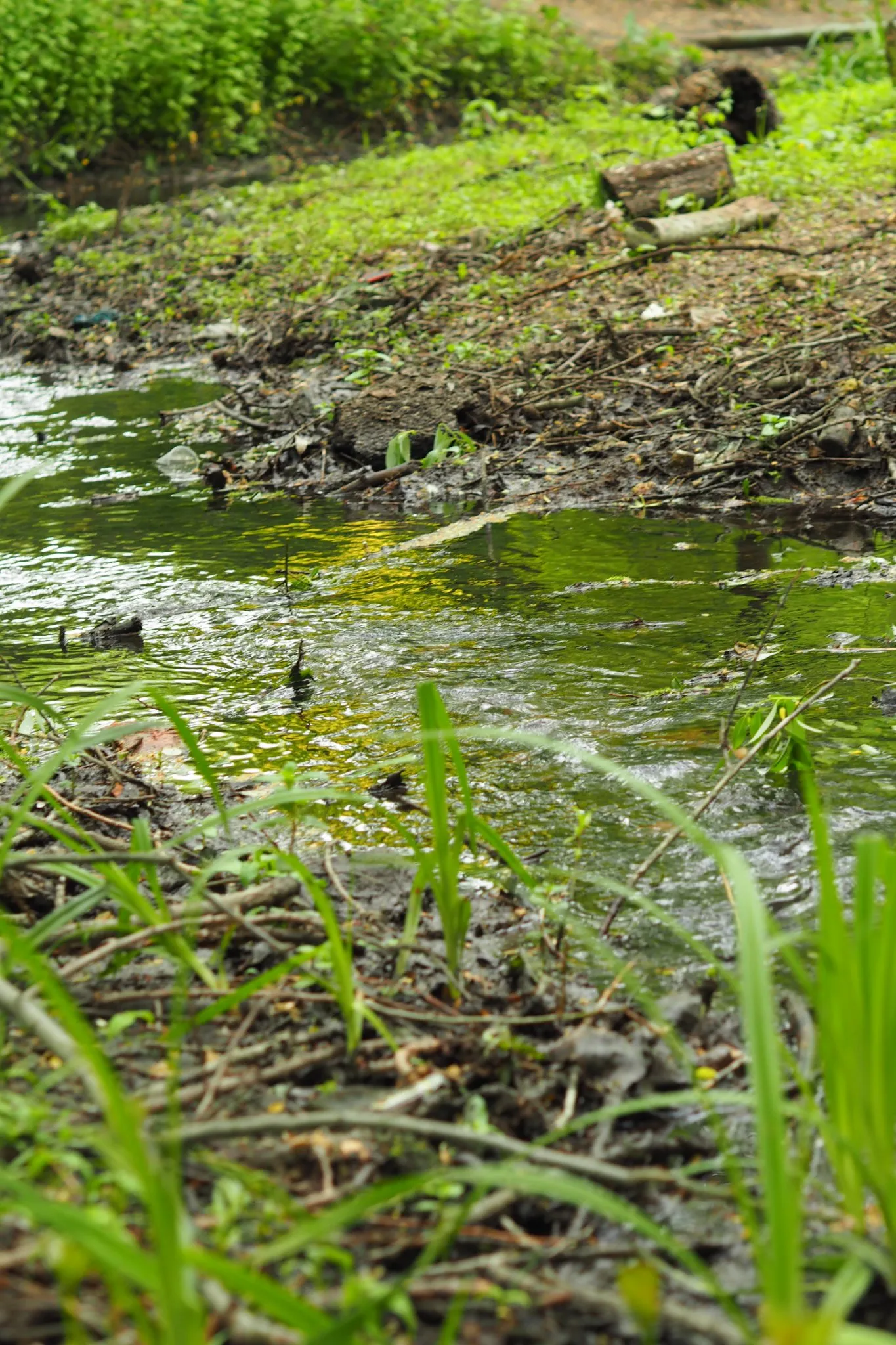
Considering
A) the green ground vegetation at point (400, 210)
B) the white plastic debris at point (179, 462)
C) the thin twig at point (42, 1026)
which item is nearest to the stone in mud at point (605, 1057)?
the thin twig at point (42, 1026)

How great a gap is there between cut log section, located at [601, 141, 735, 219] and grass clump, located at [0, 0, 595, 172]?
7.58 meters

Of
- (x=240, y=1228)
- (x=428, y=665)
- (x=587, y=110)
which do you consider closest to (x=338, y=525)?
(x=428, y=665)

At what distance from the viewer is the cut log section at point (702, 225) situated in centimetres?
809

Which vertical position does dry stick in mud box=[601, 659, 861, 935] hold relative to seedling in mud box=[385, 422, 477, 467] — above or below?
below

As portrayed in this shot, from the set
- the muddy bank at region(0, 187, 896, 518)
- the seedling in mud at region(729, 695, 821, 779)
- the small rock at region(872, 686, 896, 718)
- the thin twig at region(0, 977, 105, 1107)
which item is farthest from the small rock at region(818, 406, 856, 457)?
the thin twig at region(0, 977, 105, 1107)

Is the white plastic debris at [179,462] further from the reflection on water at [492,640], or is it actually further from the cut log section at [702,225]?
the cut log section at [702,225]

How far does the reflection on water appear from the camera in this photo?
9.95 ft

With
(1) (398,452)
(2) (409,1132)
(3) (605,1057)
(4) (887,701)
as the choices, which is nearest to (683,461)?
(1) (398,452)

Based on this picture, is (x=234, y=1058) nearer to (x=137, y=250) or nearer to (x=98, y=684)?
(x=98, y=684)

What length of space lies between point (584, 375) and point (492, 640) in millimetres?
2648

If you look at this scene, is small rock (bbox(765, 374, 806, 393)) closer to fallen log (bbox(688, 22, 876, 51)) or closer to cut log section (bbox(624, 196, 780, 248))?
cut log section (bbox(624, 196, 780, 248))

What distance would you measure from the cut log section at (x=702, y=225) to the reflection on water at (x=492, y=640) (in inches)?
138

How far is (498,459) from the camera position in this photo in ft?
19.2

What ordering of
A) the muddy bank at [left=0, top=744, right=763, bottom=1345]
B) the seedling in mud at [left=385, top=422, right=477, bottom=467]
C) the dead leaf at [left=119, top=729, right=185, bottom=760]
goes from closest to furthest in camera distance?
the muddy bank at [left=0, top=744, right=763, bottom=1345]
the dead leaf at [left=119, top=729, right=185, bottom=760]
the seedling in mud at [left=385, top=422, right=477, bottom=467]
